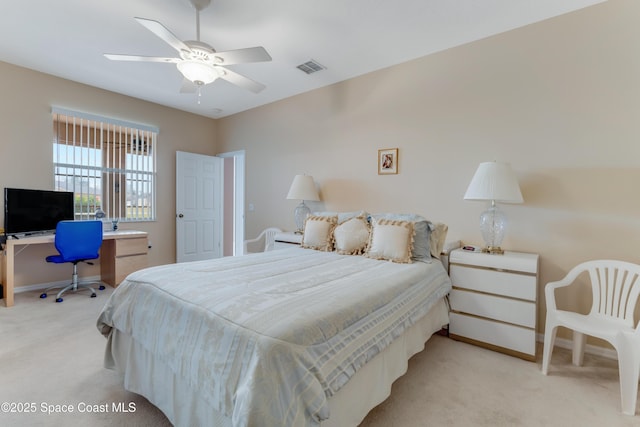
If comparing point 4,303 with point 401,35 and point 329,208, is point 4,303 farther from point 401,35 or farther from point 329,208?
point 401,35

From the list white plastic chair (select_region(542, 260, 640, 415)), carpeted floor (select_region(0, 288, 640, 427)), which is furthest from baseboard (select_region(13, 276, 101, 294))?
white plastic chair (select_region(542, 260, 640, 415))

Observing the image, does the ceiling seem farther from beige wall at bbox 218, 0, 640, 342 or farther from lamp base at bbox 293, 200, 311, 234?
lamp base at bbox 293, 200, 311, 234

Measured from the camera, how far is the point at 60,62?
3.34 metres

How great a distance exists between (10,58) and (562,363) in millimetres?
6263

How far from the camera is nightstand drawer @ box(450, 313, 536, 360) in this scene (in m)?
2.20

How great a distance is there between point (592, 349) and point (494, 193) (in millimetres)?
1497

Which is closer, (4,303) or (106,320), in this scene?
(106,320)

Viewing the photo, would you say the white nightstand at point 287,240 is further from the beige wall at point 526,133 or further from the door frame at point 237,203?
the door frame at point 237,203

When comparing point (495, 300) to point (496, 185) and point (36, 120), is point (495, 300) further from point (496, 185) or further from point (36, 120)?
point (36, 120)

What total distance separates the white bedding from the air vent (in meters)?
2.40

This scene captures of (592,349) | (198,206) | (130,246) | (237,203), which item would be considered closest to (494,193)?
(592,349)

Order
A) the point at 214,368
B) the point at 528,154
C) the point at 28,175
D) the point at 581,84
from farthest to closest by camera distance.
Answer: the point at 28,175, the point at 528,154, the point at 581,84, the point at 214,368

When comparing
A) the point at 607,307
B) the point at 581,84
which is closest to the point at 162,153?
the point at 581,84

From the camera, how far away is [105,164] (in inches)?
166
